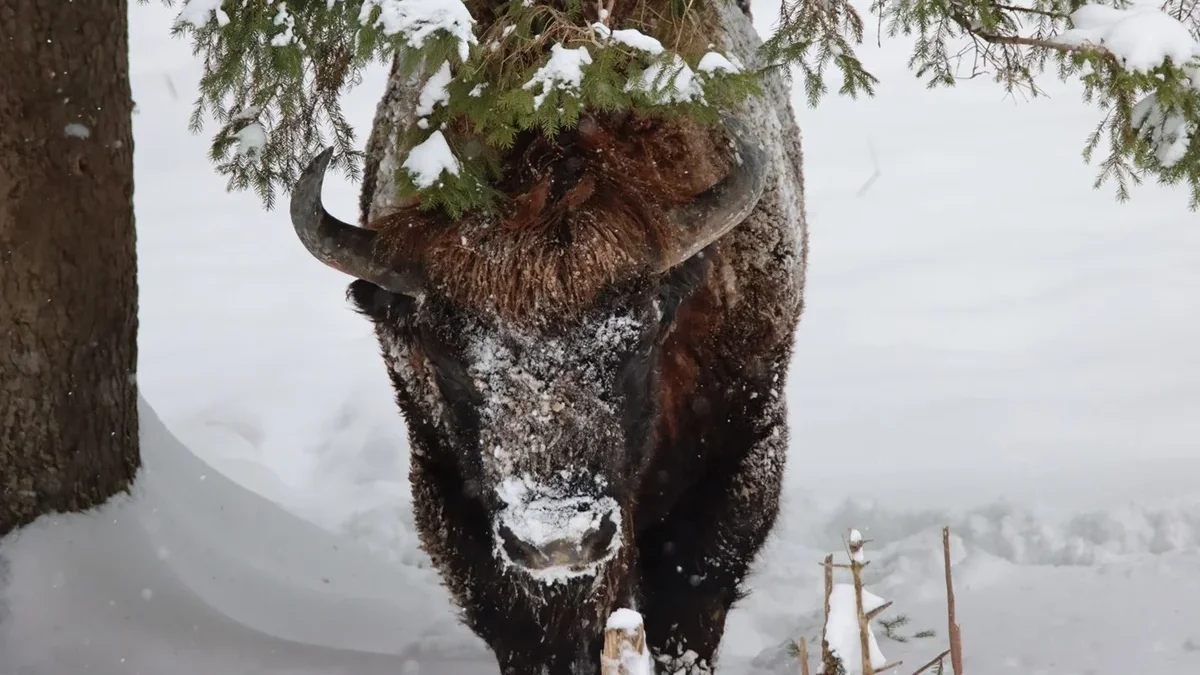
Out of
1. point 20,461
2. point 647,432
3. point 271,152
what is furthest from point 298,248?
point 647,432

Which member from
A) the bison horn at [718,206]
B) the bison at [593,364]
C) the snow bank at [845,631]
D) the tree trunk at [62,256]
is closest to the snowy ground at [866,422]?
the tree trunk at [62,256]

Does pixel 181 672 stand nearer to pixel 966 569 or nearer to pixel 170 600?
pixel 170 600

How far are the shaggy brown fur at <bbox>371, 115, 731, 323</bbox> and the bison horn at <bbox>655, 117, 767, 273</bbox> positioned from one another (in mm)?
50

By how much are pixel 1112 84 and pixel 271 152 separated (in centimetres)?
350

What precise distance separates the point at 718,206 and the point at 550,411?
0.83 meters

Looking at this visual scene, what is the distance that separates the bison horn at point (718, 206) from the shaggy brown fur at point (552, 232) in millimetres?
50

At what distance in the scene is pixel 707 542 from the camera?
4.21m

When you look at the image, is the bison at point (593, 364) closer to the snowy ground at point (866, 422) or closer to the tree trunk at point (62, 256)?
the snowy ground at point (866, 422)

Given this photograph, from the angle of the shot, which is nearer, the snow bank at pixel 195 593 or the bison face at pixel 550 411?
the bison face at pixel 550 411

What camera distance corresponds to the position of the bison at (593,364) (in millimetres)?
3244

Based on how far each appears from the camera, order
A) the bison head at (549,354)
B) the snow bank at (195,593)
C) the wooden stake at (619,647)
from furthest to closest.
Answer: the snow bank at (195,593)
the bison head at (549,354)
the wooden stake at (619,647)

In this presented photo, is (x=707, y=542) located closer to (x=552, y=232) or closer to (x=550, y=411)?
(x=550, y=411)

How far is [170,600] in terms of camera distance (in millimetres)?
4324

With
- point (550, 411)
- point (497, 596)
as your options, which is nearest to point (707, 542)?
point (497, 596)
